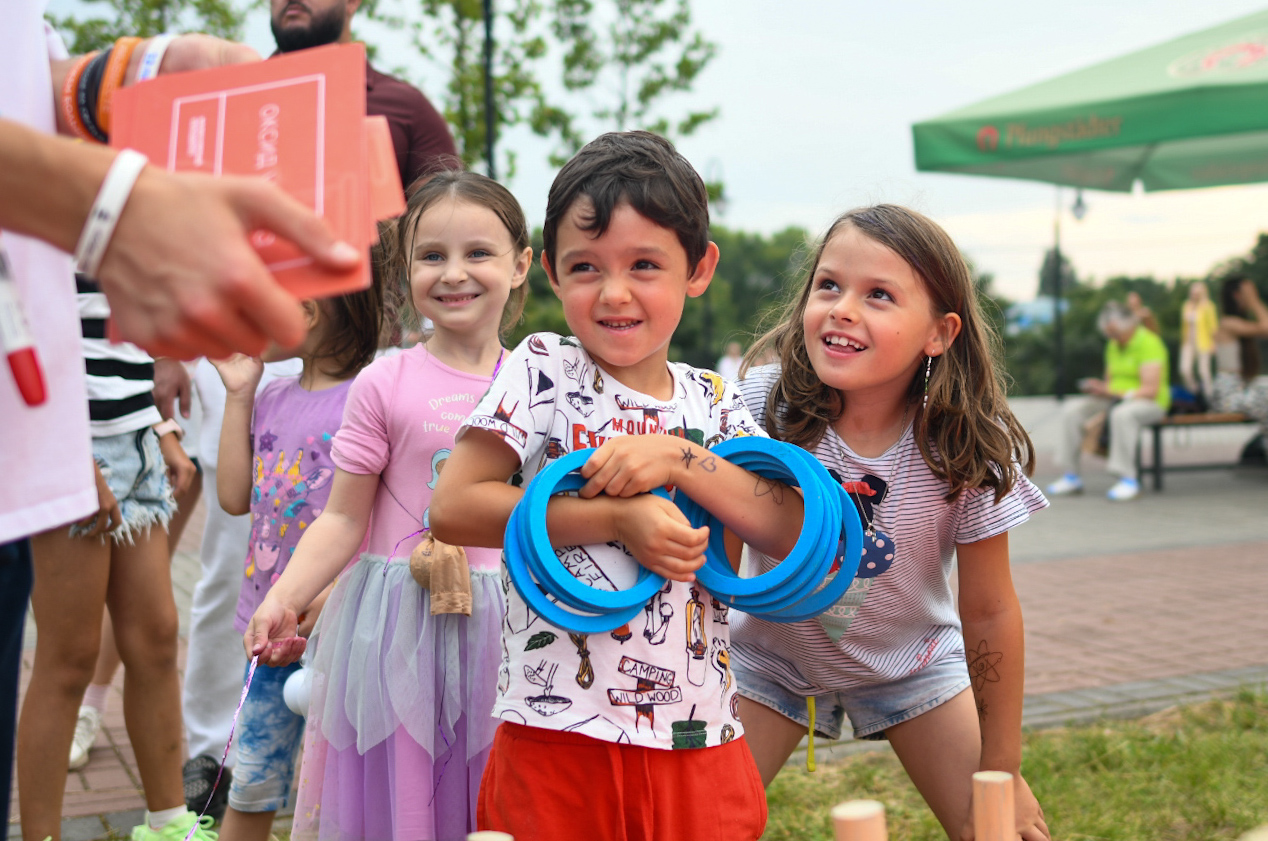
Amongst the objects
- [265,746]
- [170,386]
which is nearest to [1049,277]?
[170,386]

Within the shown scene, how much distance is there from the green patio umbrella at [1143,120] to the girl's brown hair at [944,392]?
690 cm

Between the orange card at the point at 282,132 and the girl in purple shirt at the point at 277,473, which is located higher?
the orange card at the point at 282,132

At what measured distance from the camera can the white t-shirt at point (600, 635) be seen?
180cm

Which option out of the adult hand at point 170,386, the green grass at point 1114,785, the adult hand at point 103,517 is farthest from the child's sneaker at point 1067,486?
the adult hand at point 103,517

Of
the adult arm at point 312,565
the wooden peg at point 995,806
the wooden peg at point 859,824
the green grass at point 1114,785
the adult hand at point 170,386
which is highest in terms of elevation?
the adult hand at point 170,386

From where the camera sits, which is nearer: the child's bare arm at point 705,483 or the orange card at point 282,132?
the orange card at point 282,132

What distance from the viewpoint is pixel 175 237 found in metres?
0.98

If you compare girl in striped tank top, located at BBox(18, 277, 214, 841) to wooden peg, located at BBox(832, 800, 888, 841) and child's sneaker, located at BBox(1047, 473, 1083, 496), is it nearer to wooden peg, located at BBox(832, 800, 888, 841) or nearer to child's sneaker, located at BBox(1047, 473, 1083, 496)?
wooden peg, located at BBox(832, 800, 888, 841)

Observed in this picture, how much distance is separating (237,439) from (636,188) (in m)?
1.44

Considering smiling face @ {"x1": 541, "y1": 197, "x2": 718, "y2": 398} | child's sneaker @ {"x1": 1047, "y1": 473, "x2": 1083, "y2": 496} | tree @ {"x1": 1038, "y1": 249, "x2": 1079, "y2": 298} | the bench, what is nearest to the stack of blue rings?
smiling face @ {"x1": 541, "y1": 197, "x2": 718, "y2": 398}

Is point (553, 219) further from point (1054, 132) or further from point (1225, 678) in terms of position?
point (1054, 132)

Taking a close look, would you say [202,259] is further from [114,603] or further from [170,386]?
[170,386]

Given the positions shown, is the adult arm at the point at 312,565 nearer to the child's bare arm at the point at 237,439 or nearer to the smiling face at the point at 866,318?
the child's bare arm at the point at 237,439

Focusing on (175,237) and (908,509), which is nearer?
(175,237)
